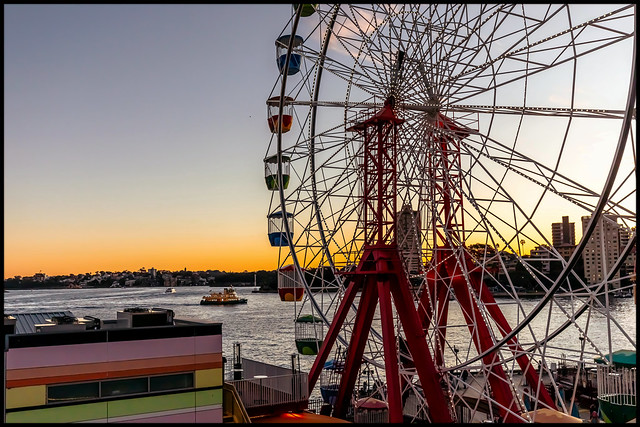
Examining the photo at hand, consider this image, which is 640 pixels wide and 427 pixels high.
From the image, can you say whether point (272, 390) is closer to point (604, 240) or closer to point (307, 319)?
point (604, 240)

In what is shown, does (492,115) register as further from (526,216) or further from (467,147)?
(526,216)

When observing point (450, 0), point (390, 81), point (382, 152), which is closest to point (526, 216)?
point (382, 152)

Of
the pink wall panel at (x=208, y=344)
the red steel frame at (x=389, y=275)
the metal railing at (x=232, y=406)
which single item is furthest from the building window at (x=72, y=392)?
the red steel frame at (x=389, y=275)

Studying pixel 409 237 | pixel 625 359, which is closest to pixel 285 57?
pixel 409 237

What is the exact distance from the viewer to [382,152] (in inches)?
927

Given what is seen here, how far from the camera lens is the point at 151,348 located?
18656 millimetres

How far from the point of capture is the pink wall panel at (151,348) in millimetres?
18188

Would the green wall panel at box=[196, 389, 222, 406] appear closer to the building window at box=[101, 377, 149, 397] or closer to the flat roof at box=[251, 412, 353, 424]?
the building window at box=[101, 377, 149, 397]

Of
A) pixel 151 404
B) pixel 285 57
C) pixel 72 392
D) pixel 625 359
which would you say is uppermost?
pixel 285 57

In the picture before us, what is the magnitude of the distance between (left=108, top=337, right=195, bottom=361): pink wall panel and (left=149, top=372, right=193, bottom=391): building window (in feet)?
1.91

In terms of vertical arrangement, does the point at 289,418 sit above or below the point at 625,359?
below

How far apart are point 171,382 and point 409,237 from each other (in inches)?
417

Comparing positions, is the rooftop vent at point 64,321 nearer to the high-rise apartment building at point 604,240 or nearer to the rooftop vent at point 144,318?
the rooftop vent at point 144,318

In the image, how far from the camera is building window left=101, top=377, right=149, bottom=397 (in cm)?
1798
